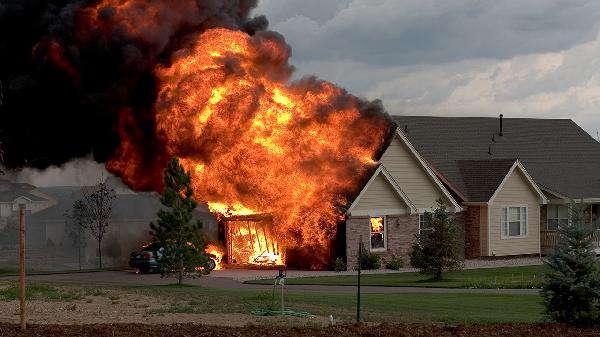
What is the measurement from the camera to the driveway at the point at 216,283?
30.8 metres

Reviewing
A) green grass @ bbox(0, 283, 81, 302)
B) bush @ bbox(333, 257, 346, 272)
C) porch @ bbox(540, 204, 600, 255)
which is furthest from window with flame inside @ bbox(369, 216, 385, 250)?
green grass @ bbox(0, 283, 81, 302)

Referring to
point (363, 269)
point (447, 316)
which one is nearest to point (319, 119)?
point (363, 269)

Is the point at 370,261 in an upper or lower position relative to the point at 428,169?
lower

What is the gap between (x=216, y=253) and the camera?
44.8 meters

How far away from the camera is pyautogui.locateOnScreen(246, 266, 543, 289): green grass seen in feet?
109

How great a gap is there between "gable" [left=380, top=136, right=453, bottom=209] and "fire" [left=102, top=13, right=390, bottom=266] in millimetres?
3226

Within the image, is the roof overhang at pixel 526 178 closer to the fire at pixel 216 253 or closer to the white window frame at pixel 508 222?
the white window frame at pixel 508 222

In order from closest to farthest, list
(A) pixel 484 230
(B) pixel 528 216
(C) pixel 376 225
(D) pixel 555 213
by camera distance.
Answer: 1. (C) pixel 376 225
2. (A) pixel 484 230
3. (B) pixel 528 216
4. (D) pixel 555 213

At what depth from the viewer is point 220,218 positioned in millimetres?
45031

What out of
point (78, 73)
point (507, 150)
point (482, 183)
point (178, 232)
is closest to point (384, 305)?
point (178, 232)

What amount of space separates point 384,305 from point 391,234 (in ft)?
64.0

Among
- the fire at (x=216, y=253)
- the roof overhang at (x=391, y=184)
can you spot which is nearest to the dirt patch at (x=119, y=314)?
the roof overhang at (x=391, y=184)

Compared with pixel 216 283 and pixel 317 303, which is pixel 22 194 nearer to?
pixel 216 283

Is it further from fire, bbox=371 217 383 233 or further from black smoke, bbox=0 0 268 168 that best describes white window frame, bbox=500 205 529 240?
black smoke, bbox=0 0 268 168
